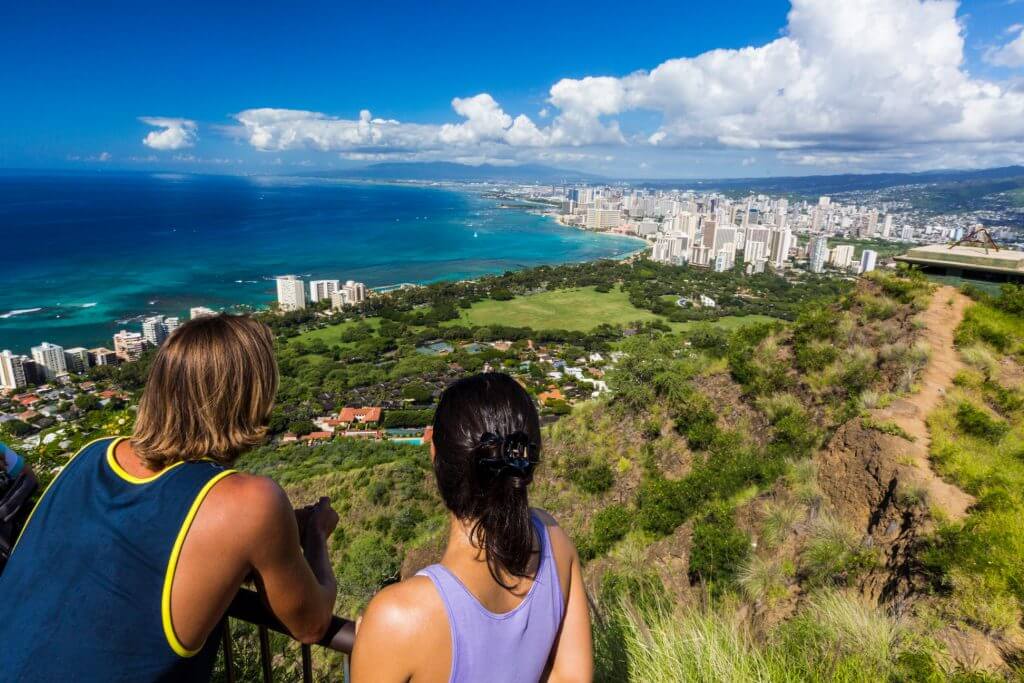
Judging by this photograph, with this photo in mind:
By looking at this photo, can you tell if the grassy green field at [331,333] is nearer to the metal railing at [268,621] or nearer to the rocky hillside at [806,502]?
the rocky hillside at [806,502]

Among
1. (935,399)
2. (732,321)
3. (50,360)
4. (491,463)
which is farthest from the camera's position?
(732,321)

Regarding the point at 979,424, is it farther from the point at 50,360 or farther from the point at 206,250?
the point at 206,250

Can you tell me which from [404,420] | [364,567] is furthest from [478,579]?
[404,420]

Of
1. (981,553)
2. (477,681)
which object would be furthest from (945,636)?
(477,681)

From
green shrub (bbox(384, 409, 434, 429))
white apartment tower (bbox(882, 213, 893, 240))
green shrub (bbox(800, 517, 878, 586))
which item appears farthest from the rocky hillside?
white apartment tower (bbox(882, 213, 893, 240))

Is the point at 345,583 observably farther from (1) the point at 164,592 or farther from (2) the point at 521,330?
(2) the point at 521,330

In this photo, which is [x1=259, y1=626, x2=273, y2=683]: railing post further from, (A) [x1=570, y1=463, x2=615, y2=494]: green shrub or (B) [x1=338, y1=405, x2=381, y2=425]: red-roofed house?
(B) [x1=338, y1=405, x2=381, y2=425]: red-roofed house
